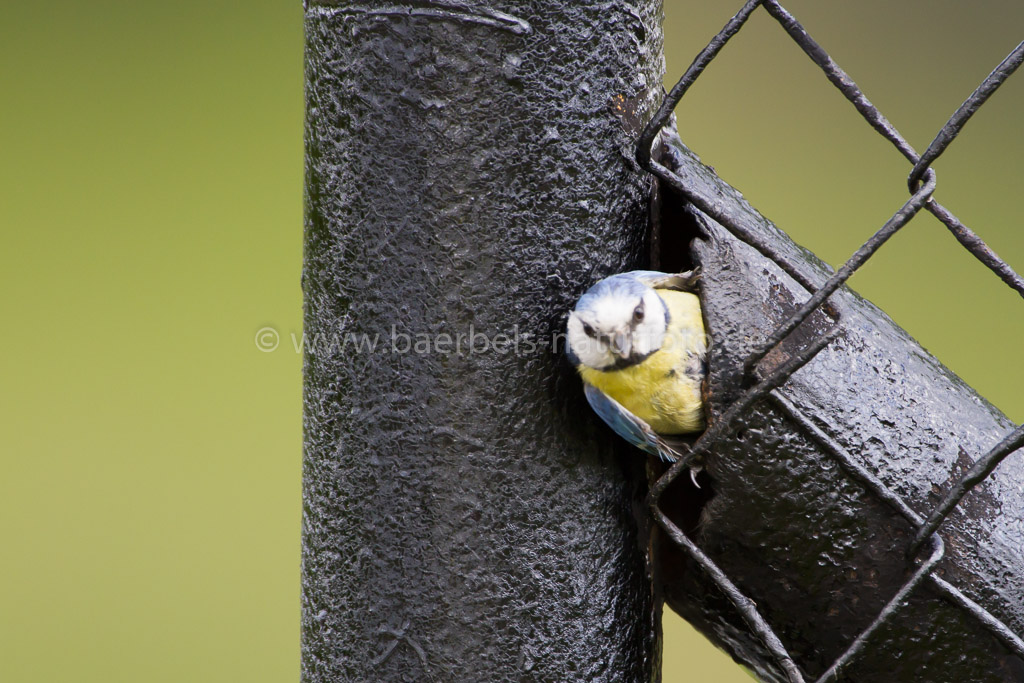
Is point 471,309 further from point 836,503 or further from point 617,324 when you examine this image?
point 836,503

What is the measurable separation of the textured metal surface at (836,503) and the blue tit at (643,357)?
16mm

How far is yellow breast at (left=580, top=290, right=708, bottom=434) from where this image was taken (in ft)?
1.27

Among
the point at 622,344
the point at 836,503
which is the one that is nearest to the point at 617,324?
the point at 622,344

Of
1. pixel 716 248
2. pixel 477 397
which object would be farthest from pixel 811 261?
pixel 477 397

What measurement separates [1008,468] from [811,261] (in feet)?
0.44

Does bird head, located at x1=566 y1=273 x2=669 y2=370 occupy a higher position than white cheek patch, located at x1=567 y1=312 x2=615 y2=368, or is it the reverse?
bird head, located at x1=566 y1=273 x2=669 y2=370

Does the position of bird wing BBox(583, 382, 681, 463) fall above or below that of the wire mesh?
below

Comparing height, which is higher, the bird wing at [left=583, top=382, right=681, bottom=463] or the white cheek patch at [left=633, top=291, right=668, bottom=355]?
the white cheek patch at [left=633, top=291, right=668, bottom=355]

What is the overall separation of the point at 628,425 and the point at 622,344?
4cm

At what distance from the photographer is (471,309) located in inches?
15.3

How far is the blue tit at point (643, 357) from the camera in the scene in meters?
0.38

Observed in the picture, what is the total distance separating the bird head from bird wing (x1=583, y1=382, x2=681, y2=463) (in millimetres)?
14

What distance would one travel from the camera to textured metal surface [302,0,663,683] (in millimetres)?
379

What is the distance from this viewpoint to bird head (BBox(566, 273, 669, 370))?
0.38m
